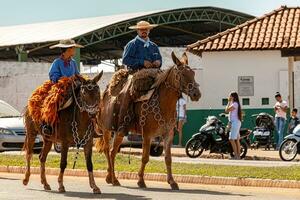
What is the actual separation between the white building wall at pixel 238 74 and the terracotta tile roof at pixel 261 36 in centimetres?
30

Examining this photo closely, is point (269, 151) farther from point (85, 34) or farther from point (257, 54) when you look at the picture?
point (85, 34)

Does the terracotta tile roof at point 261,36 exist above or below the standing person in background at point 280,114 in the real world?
above

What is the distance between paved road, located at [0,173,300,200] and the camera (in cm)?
1329

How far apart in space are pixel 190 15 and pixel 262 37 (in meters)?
12.9

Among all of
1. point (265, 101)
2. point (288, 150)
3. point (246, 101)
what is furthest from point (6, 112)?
point (265, 101)

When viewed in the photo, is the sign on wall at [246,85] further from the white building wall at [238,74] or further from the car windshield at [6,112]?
the car windshield at [6,112]

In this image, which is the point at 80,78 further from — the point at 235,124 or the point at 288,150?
the point at 288,150

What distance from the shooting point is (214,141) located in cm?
2370

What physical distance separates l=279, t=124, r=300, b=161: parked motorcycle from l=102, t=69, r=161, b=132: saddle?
25.7ft

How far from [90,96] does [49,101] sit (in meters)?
0.91

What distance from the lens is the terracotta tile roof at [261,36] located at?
96.6 ft

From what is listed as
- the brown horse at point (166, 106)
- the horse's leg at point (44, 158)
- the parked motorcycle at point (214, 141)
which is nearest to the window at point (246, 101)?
the parked motorcycle at point (214, 141)

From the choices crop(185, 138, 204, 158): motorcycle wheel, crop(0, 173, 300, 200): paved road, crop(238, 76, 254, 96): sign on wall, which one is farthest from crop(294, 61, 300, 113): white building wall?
crop(0, 173, 300, 200): paved road

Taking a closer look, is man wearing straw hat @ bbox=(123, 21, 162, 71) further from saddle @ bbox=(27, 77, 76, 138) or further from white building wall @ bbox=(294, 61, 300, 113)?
white building wall @ bbox=(294, 61, 300, 113)
